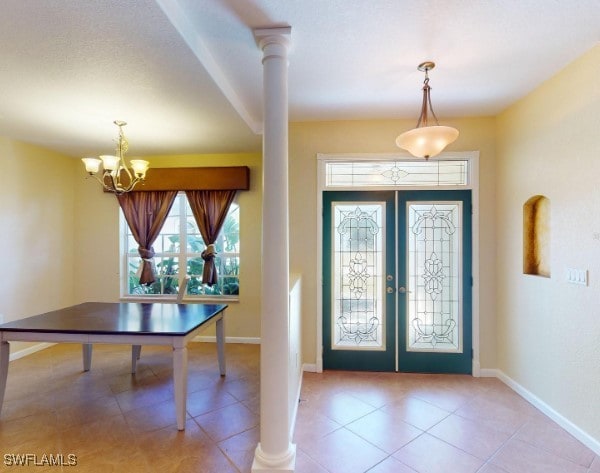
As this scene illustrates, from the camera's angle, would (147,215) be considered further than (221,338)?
Yes

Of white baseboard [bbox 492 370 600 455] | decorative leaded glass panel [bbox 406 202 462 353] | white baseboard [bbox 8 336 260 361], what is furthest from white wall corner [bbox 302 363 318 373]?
white baseboard [bbox 492 370 600 455]

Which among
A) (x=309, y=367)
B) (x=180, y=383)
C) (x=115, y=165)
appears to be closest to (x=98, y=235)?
(x=115, y=165)

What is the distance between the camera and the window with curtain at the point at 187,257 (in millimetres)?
4559

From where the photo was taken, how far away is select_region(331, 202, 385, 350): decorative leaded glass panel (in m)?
3.43

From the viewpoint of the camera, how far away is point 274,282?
6.20 ft

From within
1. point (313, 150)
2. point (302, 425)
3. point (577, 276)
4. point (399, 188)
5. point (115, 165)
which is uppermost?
point (313, 150)

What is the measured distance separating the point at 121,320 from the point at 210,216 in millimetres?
1978

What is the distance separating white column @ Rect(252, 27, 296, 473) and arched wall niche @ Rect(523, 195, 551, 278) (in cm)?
243

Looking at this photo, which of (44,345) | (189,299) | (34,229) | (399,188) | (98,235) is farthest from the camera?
(98,235)

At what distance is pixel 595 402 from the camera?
2.17 m

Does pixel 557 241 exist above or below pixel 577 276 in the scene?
above

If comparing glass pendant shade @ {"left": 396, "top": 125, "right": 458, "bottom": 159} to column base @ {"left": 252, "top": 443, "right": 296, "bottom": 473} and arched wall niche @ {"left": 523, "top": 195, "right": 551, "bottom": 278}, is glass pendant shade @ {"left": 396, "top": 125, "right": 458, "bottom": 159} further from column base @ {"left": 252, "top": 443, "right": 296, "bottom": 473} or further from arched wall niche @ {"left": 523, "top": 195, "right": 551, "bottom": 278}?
column base @ {"left": 252, "top": 443, "right": 296, "bottom": 473}

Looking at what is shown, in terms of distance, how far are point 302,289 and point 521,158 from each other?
252 centimetres

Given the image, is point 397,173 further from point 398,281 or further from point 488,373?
point 488,373
